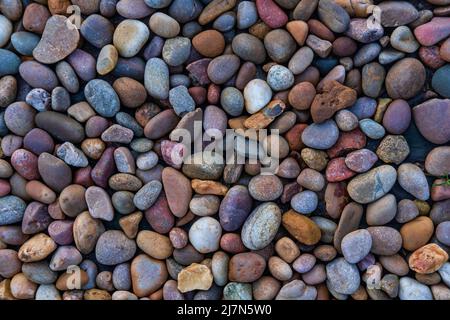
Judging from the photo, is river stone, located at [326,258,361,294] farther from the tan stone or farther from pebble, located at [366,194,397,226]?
the tan stone

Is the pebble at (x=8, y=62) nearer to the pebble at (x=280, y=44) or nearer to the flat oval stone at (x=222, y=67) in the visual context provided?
the flat oval stone at (x=222, y=67)

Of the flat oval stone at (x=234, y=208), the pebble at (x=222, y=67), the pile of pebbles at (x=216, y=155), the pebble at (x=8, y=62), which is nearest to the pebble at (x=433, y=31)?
the pile of pebbles at (x=216, y=155)

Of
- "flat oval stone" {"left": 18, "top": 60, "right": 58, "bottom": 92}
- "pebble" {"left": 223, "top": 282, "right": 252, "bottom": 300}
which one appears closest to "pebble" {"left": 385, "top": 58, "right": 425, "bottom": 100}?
"pebble" {"left": 223, "top": 282, "right": 252, "bottom": 300}

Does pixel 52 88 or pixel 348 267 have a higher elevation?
pixel 52 88

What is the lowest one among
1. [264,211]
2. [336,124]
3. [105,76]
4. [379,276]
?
[379,276]

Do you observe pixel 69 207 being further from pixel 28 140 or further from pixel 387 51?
pixel 387 51

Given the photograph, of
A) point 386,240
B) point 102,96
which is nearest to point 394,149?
point 386,240

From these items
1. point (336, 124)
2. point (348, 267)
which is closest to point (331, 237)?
point (348, 267)

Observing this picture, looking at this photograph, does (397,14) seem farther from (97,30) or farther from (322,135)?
(97,30)
